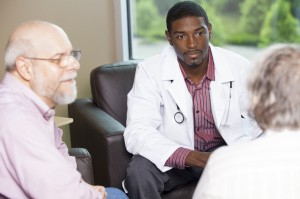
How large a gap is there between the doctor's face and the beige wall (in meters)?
0.98

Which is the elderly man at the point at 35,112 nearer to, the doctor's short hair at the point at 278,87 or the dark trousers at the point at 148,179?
the dark trousers at the point at 148,179

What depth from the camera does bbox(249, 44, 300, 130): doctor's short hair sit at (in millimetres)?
902

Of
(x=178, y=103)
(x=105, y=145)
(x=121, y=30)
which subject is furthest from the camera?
(x=121, y=30)

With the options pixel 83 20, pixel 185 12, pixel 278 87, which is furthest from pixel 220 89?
pixel 83 20

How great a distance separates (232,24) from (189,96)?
2.87 ft

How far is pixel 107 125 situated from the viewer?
202cm

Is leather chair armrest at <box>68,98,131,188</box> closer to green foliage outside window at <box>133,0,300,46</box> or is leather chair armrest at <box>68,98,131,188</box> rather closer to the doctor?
the doctor

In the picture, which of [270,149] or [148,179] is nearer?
[270,149]

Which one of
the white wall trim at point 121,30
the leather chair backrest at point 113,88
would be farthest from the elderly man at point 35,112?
the white wall trim at point 121,30

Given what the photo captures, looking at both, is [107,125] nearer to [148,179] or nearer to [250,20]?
[148,179]

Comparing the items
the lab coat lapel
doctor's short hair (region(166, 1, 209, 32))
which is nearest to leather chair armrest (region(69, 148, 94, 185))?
the lab coat lapel

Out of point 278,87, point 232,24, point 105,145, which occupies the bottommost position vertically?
point 105,145

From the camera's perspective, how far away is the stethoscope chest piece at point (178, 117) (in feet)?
6.61

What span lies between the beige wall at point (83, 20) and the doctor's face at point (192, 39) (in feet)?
3.23
